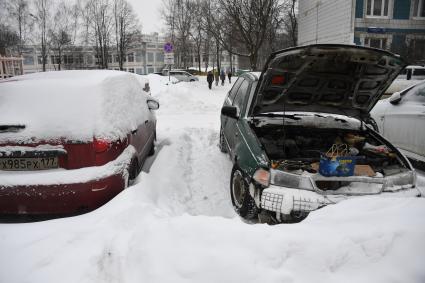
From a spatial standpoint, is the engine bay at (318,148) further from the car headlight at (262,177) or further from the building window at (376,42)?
the building window at (376,42)

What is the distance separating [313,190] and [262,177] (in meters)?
0.52

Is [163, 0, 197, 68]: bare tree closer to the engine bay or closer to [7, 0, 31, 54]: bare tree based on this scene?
[7, 0, 31, 54]: bare tree

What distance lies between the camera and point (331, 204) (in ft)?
10.2

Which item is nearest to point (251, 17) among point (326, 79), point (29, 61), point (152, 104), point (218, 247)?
point (152, 104)

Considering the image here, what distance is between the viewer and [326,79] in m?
4.27

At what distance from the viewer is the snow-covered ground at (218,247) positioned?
208 cm

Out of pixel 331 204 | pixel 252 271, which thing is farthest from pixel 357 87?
pixel 252 271

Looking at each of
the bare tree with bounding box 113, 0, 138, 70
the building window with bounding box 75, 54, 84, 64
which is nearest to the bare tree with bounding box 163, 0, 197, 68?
the bare tree with bounding box 113, 0, 138, 70

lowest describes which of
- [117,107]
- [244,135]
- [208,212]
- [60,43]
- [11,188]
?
[208,212]

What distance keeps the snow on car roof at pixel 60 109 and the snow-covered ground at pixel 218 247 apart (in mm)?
824

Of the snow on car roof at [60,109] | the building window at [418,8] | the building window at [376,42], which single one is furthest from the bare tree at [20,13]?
the snow on car roof at [60,109]

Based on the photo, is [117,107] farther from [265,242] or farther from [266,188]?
[265,242]

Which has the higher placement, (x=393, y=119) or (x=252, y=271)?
(x=393, y=119)

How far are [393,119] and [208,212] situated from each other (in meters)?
3.77
